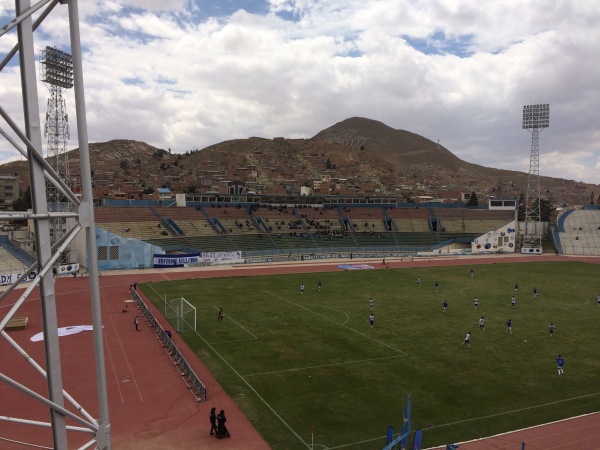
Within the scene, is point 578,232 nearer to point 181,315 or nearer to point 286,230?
point 286,230

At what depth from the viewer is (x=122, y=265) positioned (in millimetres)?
56375

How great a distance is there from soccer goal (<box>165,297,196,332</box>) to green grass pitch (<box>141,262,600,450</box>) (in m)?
0.78

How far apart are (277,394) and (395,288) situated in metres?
27.2

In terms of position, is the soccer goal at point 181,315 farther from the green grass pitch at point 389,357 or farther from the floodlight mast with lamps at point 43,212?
the floodlight mast with lamps at point 43,212

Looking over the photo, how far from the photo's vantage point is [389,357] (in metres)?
25.0

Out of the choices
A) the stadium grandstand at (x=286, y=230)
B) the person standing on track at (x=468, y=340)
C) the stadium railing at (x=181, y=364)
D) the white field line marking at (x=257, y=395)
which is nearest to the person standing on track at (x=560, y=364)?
the person standing on track at (x=468, y=340)

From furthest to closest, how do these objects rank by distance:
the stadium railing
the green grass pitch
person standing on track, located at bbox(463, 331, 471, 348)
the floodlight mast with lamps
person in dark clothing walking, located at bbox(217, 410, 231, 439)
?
person standing on track, located at bbox(463, 331, 471, 348) < the stadium railing < the green grass pitch < person in dark clothing walking, located at bbox(217, 410, 231, 439) < the floodlight mast with lamps

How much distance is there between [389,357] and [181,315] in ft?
47.0

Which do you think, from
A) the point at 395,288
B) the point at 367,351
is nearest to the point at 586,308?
the point at 395,288

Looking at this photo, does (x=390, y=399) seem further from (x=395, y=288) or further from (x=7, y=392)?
(x=395, y=288)

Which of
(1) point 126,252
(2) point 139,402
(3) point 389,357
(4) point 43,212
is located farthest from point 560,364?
(1) point 126,252

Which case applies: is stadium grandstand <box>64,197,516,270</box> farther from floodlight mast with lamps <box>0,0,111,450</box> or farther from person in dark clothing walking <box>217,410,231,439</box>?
floodlight mast with lamps <box>0,0,111,450</box>

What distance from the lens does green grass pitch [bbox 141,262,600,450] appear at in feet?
58.9

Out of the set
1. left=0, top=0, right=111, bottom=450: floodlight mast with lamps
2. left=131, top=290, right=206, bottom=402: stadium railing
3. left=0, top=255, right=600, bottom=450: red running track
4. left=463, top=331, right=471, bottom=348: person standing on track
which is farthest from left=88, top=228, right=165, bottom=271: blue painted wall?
left=0, top=0, right=111, bottom=450: floodlight mast with lamps
